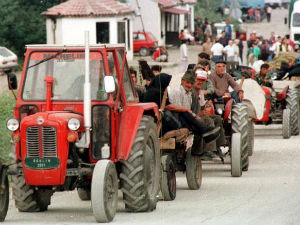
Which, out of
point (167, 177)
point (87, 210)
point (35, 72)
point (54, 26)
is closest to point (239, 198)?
point (167, 177)

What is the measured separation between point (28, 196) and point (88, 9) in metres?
51.7

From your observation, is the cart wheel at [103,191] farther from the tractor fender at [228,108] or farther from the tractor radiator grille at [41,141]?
the tractor fender at [228,108]

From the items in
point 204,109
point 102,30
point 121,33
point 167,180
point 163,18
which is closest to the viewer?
point 167,180

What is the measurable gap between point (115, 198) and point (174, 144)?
2999mm

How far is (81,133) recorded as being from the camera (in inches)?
542

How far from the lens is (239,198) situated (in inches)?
624

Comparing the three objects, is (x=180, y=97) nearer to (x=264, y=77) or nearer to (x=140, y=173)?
(x=140, y=173)

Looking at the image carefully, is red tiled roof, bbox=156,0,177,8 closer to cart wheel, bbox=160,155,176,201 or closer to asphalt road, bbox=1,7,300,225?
asphalt road, bbox=1,7,300,225

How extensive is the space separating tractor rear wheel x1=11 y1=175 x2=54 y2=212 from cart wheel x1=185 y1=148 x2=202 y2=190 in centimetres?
313

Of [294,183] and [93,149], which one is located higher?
[93,149]

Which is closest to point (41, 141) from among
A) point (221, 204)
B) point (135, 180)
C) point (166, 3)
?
point (135, 180)

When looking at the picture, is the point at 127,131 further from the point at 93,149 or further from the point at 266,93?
the point at 266,93

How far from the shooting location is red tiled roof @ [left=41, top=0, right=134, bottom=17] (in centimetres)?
6412

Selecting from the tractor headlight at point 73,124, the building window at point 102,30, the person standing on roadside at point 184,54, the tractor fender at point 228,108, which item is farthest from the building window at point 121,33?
the tractor headlight at point 73,124
